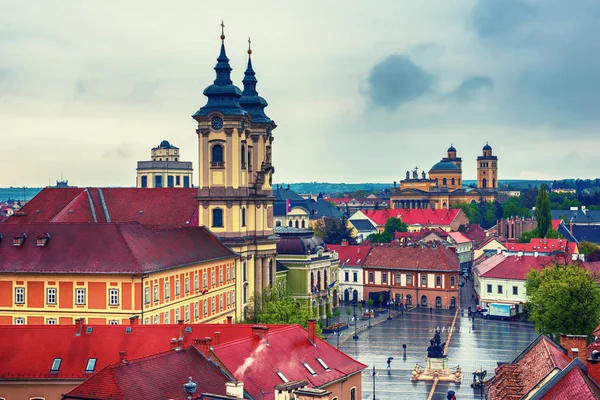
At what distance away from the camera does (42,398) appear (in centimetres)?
4912

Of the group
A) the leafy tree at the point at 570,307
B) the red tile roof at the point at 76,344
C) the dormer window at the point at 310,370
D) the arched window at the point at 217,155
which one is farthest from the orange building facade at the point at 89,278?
the leafy tree at the point at 570,307

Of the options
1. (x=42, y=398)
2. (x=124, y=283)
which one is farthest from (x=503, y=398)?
(x=124, y=283)

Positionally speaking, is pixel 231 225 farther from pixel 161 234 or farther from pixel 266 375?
pixel 266 375

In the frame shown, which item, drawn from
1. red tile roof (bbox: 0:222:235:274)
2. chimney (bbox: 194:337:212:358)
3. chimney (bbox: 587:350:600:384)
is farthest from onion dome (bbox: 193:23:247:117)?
chimney (bbox: 587:350:600:384)

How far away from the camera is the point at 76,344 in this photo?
50812 millimetres

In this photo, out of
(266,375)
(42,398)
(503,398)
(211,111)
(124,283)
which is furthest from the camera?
(211,111)

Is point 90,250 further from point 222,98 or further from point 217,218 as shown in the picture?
point 222,98

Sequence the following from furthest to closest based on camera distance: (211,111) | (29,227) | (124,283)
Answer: (211,111) → (29,227) → (124,283)

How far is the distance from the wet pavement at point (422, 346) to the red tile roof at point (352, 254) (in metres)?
12.5

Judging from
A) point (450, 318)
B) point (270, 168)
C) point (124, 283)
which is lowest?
point (450, 318)

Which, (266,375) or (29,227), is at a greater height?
(29,227)

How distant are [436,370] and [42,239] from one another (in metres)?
31.2

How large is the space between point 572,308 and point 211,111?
36512mm

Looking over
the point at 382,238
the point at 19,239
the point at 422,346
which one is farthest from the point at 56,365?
the point at 382,238
